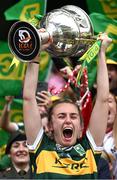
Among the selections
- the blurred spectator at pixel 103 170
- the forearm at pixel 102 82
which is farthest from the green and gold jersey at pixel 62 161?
the blurred spectator at pixel 103 170

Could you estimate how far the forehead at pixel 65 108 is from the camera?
503 centimetres

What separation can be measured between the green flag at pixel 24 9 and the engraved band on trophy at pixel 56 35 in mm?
1759

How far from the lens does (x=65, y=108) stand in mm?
5043

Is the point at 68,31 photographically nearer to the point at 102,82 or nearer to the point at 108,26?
the point at 102,82

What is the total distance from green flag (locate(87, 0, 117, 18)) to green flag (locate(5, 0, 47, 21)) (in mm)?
497

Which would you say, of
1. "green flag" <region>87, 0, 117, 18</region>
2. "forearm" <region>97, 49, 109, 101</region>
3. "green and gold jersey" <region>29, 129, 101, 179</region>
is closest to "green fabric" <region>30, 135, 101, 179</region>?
"green and gold jersey" <region>29, 129, 101, 179</region>

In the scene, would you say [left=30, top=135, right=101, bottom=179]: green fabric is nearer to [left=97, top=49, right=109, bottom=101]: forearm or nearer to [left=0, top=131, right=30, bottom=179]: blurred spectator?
[left=97, top=49, right=109, bottom=101]: forearm

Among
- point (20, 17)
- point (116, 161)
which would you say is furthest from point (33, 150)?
point (20, 17)

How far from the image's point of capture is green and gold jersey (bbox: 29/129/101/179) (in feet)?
15.8

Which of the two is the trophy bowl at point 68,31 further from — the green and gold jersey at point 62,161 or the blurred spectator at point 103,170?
the blurred spectator at point 103,170

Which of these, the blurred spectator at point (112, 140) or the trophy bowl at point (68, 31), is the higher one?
the trophy bowl at point (68, 31)

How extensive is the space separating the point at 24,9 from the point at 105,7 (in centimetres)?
84

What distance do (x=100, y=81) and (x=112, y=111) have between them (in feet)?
3.82

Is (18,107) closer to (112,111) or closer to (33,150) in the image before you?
(112,111)
